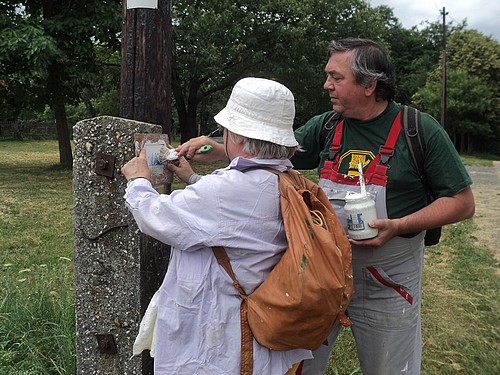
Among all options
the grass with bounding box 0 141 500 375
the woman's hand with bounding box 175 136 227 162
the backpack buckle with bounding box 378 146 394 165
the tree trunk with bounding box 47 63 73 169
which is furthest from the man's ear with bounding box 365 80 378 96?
the tree trunk with bounding box 47 63 73 169

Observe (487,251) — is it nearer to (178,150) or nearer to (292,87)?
(178,150)

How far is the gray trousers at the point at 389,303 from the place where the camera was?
2.49 meters

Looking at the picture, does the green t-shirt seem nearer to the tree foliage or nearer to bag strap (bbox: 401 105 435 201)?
bag strap (bbox: 401 105 435 201)

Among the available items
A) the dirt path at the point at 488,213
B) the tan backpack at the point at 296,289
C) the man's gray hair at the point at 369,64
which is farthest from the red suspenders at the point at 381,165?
the dirt path at the point at 488,213

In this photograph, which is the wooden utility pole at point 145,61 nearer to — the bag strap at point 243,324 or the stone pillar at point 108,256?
the stone pillar at point 108,256

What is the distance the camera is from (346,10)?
21672 millimetres

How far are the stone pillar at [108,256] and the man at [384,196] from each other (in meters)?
0.91

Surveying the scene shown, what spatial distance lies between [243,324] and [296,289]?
251 mm

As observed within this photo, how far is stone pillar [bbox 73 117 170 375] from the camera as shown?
2.54m

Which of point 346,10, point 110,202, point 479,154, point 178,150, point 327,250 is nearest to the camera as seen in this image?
point 327,250

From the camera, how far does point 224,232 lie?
1.84 meters

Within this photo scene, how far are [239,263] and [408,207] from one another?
0.94m

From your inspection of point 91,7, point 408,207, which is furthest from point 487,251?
point 91,7

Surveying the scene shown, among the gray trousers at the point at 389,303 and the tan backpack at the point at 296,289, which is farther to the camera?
the gray trousers at the point at 389,303
